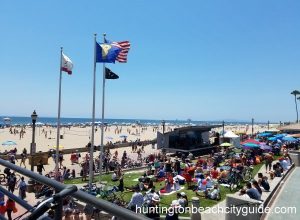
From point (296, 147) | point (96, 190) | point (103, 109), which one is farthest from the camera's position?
point (296, 147)

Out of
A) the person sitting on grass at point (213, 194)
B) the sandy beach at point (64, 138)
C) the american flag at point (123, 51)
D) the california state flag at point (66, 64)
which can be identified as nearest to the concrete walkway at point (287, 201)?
the person sitting on grass at point (213, 194)

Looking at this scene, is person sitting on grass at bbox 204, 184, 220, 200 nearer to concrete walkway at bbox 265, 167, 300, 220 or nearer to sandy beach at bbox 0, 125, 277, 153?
concrete walkway at bbox 265, 167, 300, 220

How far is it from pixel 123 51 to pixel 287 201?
12.3m

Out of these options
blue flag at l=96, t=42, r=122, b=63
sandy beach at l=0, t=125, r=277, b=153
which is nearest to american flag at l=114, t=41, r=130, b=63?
blue flag at l=96, t=42, r=122, b=63

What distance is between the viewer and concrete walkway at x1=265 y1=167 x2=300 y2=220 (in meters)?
11.8

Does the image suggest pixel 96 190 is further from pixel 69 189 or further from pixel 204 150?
pixel 204 150

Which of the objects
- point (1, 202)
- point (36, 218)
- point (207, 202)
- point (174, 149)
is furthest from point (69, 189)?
point (174, 149)

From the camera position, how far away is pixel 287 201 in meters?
13.9

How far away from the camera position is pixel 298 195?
14.9 meters

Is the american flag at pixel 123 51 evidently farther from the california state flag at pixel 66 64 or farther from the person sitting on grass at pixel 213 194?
the person sitting on grass at pixel 213 194

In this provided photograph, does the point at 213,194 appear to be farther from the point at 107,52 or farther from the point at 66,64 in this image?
the point at 66,64

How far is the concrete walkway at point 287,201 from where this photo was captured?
38.5ft

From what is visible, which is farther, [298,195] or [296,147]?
[296,147]

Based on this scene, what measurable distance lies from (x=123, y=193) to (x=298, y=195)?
8.86 metres
